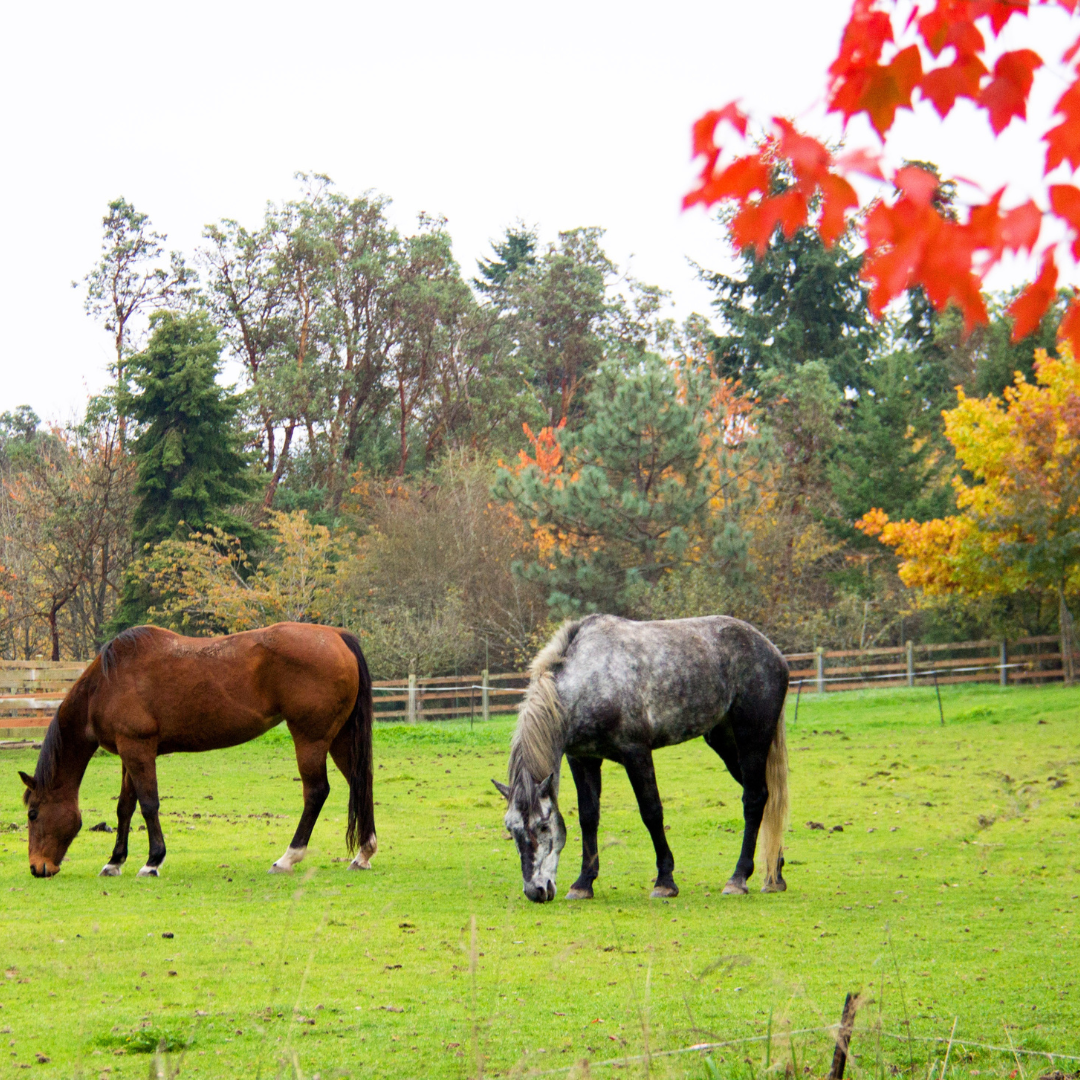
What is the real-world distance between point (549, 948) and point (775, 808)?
232 cm

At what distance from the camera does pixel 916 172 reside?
187 centimetres

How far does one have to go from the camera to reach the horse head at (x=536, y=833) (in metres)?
6.75

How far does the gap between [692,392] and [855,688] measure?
7469 millimetres

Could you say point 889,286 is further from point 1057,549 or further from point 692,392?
point 692,392

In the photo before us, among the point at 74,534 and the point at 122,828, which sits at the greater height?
the point at 74,534

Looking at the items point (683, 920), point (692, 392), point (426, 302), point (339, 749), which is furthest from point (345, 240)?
point (683, 920)

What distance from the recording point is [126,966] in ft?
17.1

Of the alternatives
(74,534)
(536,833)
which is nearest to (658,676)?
(536,833)

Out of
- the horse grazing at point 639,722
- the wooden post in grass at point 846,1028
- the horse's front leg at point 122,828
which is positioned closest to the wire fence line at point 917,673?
the horse grazing at point 639,722

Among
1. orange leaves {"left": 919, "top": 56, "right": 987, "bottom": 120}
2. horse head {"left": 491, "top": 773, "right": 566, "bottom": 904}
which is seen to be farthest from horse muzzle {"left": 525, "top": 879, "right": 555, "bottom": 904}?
orange leaves {"left": 919, "top": 56, "right": 987, "bottom": 120}

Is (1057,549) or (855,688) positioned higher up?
(1057,549)

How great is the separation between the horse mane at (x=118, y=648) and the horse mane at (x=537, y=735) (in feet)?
9.84

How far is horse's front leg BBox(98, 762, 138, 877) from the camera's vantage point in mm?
8008

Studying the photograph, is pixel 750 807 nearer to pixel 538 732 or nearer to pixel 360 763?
pixel 538 732
